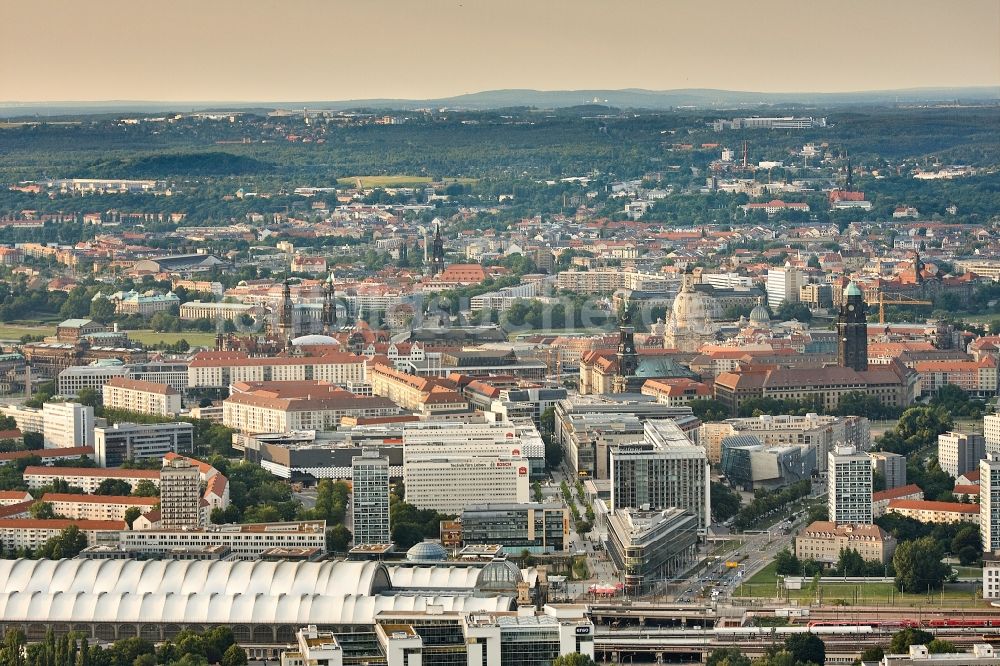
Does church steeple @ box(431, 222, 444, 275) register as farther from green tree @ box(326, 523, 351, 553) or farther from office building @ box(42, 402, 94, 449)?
green tree @ box(326, 523, 351, 553)

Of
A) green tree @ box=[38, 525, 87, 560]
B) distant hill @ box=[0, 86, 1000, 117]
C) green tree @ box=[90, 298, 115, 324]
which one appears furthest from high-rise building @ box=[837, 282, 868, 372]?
distant hill @ box=[0, 86, 1000, 117]

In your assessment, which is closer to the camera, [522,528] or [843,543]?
[843,543]

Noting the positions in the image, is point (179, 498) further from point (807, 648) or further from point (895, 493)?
point (807, 648)

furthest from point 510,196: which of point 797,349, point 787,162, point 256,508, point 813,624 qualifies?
point 813,624

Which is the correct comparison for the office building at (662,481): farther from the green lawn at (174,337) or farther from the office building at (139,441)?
the green lawn at (174,337)

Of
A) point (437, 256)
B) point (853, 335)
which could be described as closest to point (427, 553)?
point (853, 335)

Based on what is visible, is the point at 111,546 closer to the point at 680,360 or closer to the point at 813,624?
the point at 813,624
